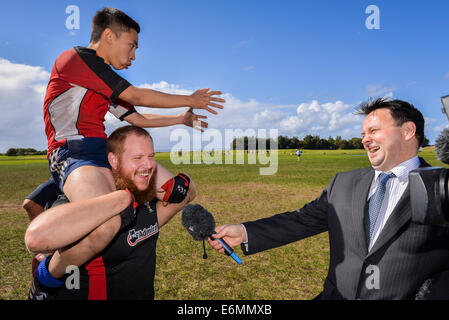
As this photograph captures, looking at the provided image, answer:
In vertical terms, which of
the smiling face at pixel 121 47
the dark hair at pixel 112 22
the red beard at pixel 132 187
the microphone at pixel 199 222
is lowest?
the microphone at pixel 199 222

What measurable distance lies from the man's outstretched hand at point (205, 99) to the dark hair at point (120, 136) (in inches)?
21.6

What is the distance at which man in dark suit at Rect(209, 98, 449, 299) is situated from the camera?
2354mm

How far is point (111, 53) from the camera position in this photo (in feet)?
8.60

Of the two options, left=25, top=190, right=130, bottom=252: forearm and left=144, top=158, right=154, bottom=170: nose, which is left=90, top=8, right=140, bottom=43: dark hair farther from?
left=25, top=190, right=130, bottom=252: forearm

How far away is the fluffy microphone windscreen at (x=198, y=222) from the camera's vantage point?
8.23 ft

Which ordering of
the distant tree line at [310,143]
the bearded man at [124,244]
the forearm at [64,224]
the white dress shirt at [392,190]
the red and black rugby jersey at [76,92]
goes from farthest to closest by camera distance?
the distant tree line at [310,143], the white dress shirt at [392,190], the red and black rugby jersey at [76,92], the bearded man at [124,244], the forearm at [64,224]

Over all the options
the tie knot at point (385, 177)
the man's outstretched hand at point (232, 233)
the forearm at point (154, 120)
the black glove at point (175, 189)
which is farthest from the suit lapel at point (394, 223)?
the forearm at point (154, 120)

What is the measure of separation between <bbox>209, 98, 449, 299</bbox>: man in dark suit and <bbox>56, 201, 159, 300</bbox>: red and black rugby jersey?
0.69 meters

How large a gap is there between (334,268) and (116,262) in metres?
2.02

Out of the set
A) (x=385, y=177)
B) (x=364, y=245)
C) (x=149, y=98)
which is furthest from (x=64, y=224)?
(x=385, y=177)

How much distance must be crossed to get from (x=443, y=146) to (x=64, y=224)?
2941mm

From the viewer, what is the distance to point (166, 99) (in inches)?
101

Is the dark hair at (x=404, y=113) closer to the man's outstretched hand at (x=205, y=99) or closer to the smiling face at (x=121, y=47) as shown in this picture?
the man's outstretched hand at (x=205, y=99)
